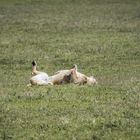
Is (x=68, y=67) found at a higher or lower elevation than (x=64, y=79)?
lower

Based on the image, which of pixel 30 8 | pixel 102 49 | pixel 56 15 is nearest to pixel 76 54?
pixel 102 49

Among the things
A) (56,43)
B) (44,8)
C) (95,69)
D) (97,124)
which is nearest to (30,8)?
(44,8)

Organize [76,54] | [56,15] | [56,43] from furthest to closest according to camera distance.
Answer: [56,15], [56,43], [76,54]

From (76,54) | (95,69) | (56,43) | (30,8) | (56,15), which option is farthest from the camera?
(30,8)

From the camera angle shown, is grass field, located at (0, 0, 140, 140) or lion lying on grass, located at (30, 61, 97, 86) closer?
grass field, located at (0, 0, 140, 140)

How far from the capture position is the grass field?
13.3 meters

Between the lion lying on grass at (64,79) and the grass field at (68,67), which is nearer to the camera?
the grass field at (68,67)

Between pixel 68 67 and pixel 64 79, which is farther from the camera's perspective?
pixel 68 67

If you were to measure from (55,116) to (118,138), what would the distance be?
7.67ft

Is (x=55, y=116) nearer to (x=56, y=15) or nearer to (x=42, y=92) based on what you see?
(x=42, y=92)

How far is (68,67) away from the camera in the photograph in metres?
28.0

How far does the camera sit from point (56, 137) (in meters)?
12.6

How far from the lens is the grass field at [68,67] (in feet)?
43.7

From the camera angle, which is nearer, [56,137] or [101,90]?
[56,137]
